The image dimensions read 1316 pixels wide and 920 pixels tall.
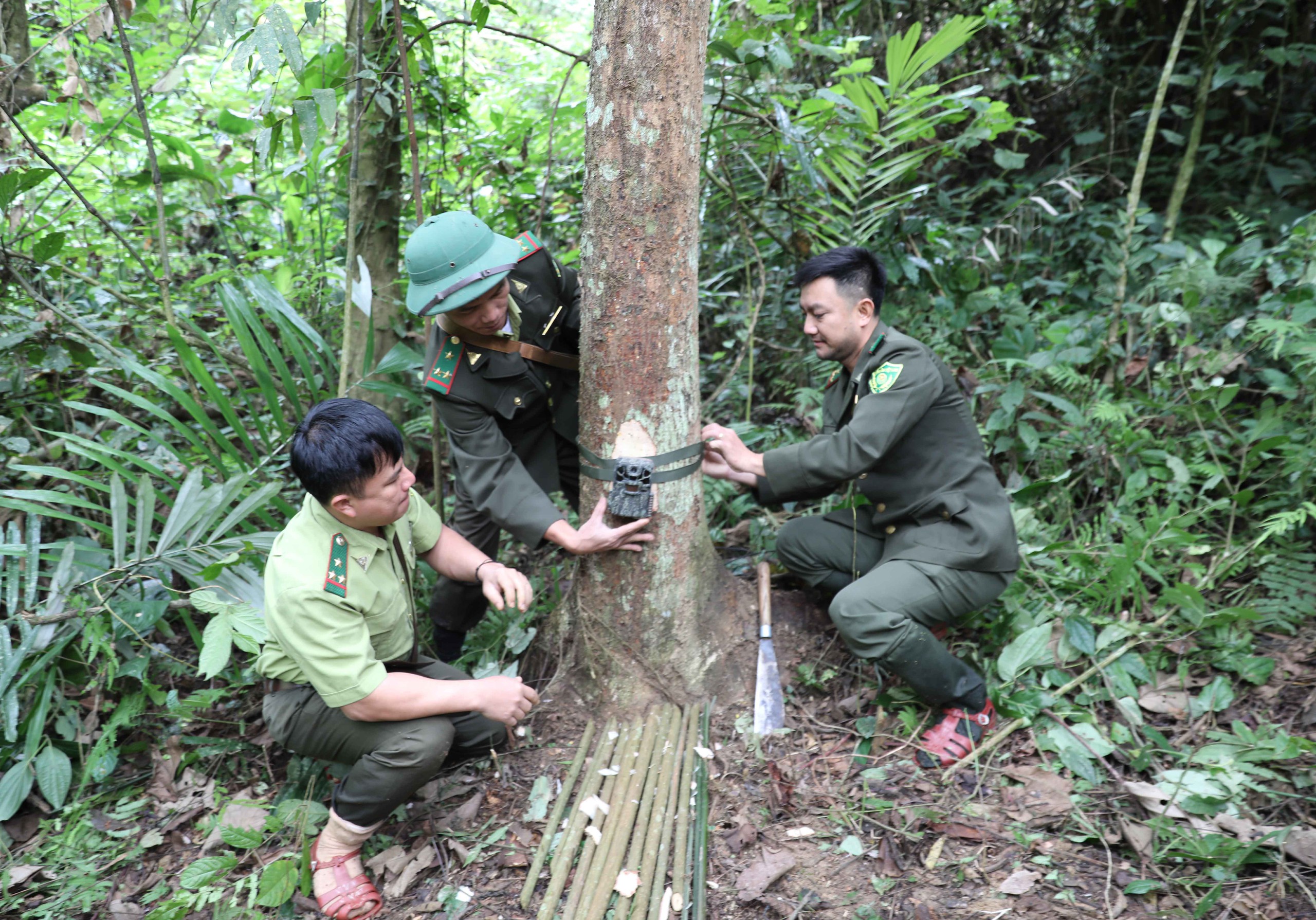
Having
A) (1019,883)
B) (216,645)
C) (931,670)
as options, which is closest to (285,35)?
(216,645)

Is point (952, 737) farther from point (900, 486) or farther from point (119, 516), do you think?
point (119, 516)

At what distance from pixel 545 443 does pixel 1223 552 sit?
3.01 m

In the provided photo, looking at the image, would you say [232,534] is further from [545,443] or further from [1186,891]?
[1186,891]

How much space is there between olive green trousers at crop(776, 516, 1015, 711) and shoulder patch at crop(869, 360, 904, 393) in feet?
2.21

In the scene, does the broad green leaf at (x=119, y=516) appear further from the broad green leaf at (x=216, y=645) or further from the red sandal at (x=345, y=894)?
the red sandal at (x=345, y=894)

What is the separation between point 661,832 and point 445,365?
181 centimetres

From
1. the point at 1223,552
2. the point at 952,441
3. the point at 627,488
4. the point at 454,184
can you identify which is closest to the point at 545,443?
the point at 627,488

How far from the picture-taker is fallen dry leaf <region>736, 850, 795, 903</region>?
2414 mm

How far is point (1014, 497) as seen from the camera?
4.04m

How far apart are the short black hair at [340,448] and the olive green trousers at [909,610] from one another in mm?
1682

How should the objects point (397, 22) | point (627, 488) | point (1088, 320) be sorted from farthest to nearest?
1. point (1088, 320)
2. point (397, 22)
3. point (627, 488)

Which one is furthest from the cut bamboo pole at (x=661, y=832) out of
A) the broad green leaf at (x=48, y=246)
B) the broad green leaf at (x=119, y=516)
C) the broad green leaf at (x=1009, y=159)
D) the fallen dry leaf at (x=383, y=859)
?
the broad green leaf at (x=1009, y=159)

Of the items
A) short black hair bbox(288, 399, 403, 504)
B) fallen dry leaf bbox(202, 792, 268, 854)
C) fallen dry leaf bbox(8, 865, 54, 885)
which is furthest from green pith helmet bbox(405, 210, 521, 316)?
fallen dry leaf bbox(8, 865, 54, 885)

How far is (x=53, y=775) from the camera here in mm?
3004
